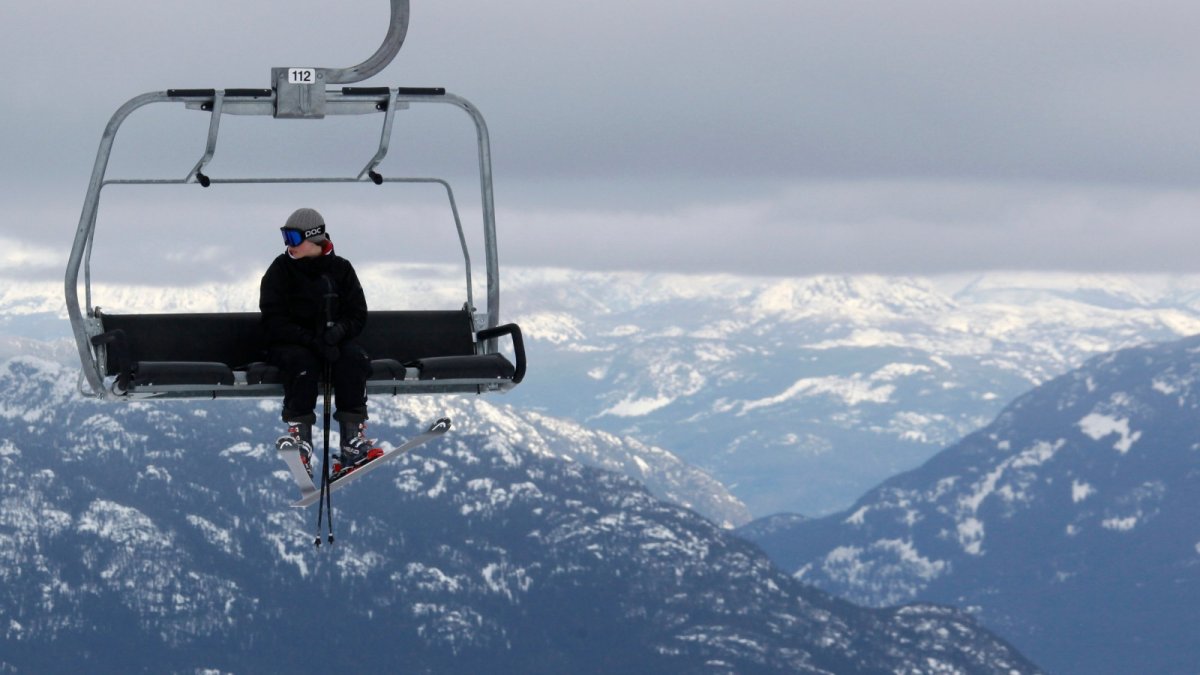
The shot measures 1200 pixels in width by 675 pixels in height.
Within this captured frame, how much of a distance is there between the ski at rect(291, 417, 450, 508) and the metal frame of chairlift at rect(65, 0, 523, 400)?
0.55 metres

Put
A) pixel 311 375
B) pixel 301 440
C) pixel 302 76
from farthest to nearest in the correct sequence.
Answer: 1. pixel 301 440
2. pixel 311 375
3. pixel 302 76

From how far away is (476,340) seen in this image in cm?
2175

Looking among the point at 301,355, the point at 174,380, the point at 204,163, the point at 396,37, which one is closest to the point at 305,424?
the point at 301,355

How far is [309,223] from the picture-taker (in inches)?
736

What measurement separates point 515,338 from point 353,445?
8.15 feet

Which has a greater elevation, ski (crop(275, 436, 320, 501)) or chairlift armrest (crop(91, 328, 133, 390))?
chairlift armrest (crop(91, 328, 133, 390))

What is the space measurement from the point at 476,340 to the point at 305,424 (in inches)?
107

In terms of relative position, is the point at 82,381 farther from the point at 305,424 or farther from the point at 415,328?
the point at 415,328

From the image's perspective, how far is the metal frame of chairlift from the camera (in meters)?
17.0

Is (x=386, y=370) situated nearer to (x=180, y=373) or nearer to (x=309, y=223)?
(x=309, y=223)

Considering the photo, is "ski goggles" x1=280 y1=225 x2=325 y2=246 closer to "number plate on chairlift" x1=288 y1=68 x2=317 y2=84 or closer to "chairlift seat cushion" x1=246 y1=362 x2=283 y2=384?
"chairlift seat cushion" x1=246 y1=362 x2=283 y2=384

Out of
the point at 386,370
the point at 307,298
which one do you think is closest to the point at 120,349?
the point at 307,298

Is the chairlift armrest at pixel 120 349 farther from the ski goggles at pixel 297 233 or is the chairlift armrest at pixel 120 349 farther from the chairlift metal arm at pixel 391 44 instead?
the chairlift metal arm at pixel 391 44

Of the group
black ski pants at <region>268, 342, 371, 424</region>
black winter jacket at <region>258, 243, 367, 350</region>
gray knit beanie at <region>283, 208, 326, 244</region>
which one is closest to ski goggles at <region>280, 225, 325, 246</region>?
gray knit beanie at <region>283, 208, 326, 244</region>
